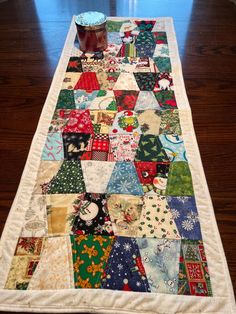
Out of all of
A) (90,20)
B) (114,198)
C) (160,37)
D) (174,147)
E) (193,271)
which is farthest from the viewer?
(160,37)

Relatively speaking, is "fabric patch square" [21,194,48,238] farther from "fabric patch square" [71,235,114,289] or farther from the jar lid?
the jar lid

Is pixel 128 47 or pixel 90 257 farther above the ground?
pixel 128 47

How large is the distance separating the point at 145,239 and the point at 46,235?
0.74 ft

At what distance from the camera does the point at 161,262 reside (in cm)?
55

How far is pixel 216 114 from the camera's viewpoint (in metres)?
0.83

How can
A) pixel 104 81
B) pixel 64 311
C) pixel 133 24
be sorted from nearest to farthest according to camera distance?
pixel 64 311, pixel 104 81, pixel 133 24

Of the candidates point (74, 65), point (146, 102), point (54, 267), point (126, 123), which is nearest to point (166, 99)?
point (146, 102)

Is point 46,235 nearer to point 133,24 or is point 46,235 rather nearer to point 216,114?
point 216,114

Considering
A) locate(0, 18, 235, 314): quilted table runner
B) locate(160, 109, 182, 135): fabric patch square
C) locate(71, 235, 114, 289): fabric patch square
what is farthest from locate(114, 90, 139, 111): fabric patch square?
locate(71, 235, 114, 289): fabric patch square

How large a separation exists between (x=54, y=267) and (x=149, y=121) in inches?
19.5

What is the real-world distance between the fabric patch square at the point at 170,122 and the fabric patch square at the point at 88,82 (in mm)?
269

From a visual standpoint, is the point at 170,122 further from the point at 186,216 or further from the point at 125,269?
the point at 125,269

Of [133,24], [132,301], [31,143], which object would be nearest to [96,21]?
[133,24]

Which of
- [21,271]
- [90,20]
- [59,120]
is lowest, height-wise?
[21,271]
